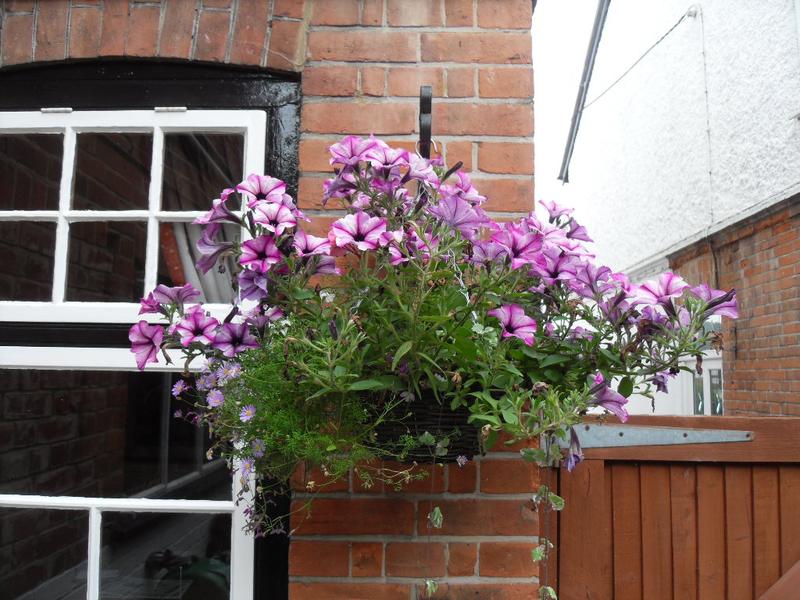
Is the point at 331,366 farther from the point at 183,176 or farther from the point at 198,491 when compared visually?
the point at 183,176

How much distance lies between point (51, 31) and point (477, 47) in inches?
47.5

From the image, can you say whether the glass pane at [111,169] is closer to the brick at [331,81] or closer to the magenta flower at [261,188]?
the brick at [331,81]

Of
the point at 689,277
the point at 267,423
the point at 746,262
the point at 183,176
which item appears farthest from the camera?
the point at 689,277

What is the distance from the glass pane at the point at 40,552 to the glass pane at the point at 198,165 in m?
Result: 0.97

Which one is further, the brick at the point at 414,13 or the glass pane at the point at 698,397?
the glass pane at the point at 698,397

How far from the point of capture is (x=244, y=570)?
170 centimetres

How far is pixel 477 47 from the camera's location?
1.76 metres

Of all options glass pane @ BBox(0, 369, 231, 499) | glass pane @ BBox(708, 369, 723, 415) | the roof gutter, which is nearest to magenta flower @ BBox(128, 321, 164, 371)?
glass pane @ BBox(0, 369, 231, 499)

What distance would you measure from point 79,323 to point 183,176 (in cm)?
53

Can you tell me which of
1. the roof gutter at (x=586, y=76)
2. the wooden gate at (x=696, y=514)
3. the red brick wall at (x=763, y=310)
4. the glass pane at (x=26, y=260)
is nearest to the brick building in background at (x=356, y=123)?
the glass pane at (x=26, y=260)

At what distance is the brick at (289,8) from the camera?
1786mm

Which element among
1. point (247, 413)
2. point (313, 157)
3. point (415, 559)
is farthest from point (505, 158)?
point (415, 559)

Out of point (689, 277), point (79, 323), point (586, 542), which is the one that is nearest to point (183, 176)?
point (79, 323)

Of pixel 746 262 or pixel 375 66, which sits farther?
pixel 746 262
